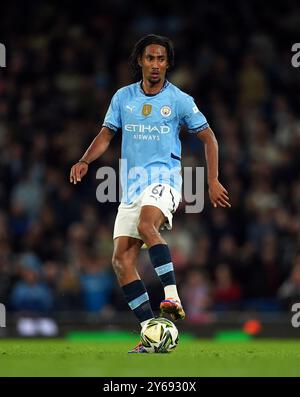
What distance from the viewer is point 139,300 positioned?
9.48 meters

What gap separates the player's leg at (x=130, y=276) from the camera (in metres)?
9.48

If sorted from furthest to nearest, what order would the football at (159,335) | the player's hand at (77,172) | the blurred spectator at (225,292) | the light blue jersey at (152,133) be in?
the blurred spectator at (225,292), the player's hand at (77,172), the light blue jersey at (152,133), the football at (159,335)

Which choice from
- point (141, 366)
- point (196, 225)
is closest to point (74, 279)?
point (196, 225)

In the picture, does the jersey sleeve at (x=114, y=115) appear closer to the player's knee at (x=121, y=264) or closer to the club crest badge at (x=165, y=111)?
the club crest badge at (x=165, y=111)

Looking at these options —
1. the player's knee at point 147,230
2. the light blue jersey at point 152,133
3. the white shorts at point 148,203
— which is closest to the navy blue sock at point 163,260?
the player's knee at point 147,230

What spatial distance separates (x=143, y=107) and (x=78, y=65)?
993cm

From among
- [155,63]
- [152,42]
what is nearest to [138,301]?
[155,63]

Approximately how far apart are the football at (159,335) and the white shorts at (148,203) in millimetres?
790

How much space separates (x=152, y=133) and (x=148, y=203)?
574 millimetres

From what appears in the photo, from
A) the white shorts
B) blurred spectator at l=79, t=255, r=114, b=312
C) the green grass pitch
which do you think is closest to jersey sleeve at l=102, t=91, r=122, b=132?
the white shorts

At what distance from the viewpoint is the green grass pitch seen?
7.84 meters

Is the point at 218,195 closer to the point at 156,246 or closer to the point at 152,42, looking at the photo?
the point at 156,246

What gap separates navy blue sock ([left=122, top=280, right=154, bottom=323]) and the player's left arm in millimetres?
896

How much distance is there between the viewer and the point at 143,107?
9.53m
